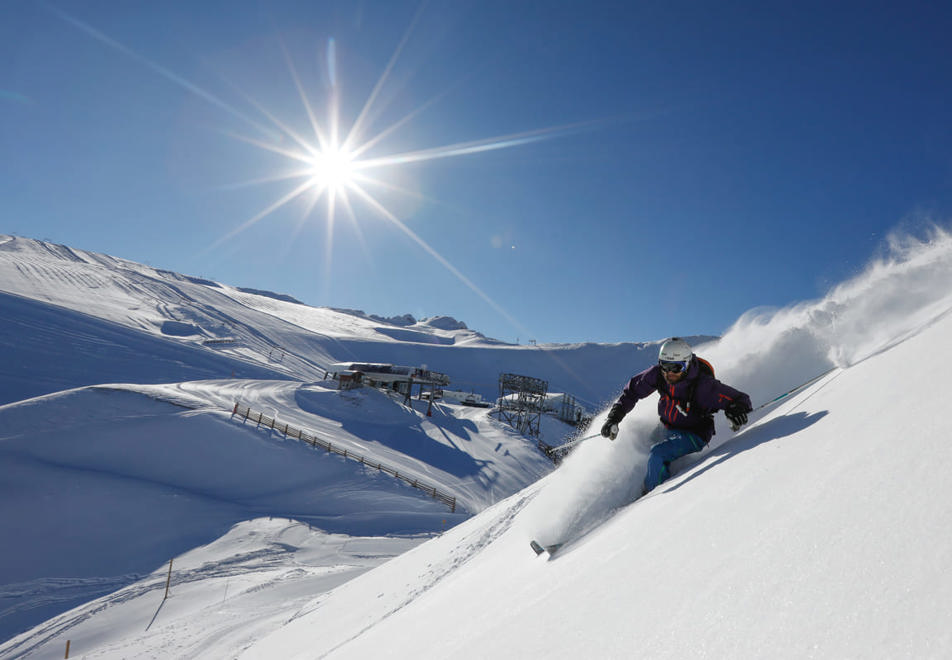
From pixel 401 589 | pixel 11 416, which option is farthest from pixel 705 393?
pixel 11 416

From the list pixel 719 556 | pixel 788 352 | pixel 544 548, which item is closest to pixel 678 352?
pixel 788 352

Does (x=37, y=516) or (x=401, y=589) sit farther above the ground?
(x=37, y=516)

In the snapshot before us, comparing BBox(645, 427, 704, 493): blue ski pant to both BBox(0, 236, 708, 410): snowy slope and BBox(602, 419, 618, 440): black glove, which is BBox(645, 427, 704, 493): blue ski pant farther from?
BBox(0, 236, 708, 410): snowy slope

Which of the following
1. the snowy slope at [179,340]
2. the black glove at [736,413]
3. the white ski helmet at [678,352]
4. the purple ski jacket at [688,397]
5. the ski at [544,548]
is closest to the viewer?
the ski at [544,548]

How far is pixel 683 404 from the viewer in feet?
13.5

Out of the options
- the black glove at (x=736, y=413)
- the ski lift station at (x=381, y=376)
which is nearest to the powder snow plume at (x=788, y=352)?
the black glove at (x=736, y=413)

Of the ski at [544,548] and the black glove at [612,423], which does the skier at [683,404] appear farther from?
the ski at [544,548]

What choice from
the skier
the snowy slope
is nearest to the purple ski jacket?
the skier

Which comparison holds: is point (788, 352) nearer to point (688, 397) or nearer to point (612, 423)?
point (688, 397)

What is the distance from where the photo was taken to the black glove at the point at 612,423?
14.2 feet

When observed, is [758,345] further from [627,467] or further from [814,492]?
[814,492]

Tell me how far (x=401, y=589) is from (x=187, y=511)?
1979cm

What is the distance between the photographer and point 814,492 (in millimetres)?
1624

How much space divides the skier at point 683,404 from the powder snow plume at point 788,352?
203mm
